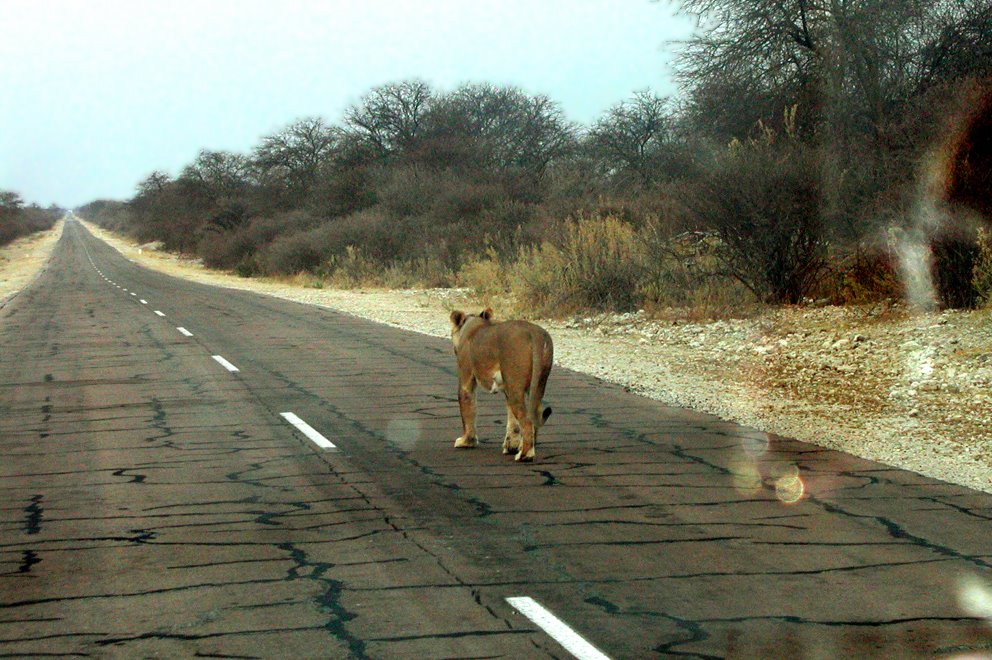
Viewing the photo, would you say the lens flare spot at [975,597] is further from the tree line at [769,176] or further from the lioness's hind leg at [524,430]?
the tree line at [769,176]

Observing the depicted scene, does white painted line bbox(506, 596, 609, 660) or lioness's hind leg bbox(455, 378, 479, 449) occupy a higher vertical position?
lioness's hind leg bbox(455, 378, 479, 449)

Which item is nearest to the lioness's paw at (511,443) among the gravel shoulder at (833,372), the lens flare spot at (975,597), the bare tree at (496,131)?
the gravel shoulder at (833,372)

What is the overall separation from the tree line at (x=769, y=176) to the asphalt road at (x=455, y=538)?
24.5 ft

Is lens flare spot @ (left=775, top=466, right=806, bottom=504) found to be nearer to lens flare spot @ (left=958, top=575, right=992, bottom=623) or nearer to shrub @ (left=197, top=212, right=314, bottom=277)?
lens flare spot @ (left=958, top=575, right=992, bottom=623)

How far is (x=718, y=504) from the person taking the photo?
7.38 meters

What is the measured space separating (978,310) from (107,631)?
13.0m

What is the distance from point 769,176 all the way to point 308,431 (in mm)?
11093

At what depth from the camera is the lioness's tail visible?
28.1 feet

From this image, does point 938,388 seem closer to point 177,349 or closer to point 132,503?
point 132,503

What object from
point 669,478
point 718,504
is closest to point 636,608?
point 718,504

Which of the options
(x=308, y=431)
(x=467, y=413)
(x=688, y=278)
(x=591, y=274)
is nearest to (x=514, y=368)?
(x=467, y=413)

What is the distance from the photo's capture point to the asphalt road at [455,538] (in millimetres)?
4996

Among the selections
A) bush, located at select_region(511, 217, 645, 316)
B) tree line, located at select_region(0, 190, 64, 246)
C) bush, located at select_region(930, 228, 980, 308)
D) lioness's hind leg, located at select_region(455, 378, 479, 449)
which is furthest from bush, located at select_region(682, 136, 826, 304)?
tree line, located at select_region(0, 190, 64, 246)

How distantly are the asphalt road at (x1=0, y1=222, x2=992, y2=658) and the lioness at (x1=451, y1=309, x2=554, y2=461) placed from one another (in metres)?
0.33
